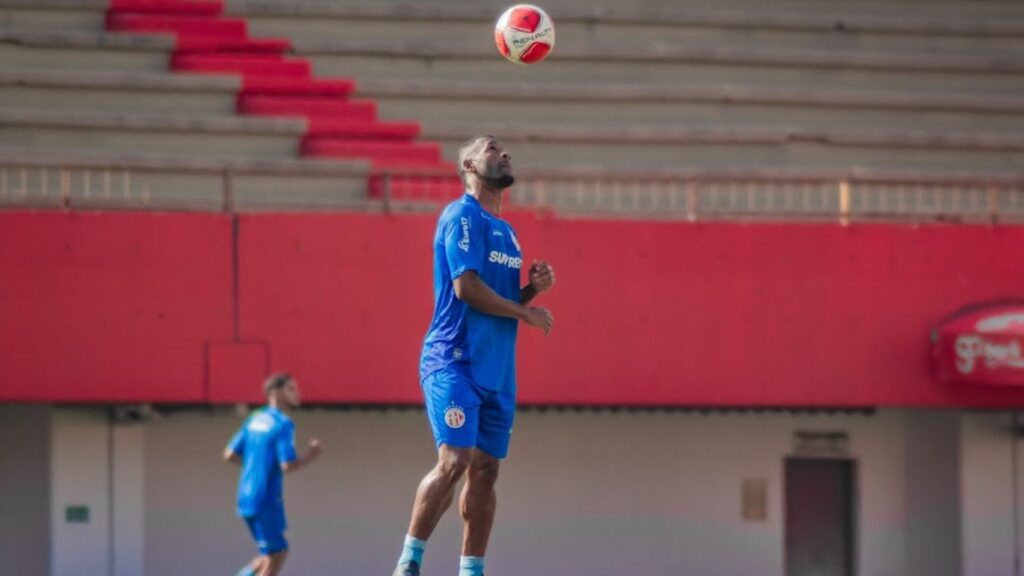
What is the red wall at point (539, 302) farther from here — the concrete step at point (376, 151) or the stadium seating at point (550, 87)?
the concrete step at point (376, 151)

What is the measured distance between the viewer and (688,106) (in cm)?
1603

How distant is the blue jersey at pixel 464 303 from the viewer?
6602 mm

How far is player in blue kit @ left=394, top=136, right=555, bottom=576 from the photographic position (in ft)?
21.6

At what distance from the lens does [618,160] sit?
1576 centimetres

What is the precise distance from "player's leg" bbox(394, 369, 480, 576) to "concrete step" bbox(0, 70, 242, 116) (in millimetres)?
9110

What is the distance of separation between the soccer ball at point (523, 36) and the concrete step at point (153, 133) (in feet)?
17.9

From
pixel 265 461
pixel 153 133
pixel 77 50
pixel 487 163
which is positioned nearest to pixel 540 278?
pixel 487 163

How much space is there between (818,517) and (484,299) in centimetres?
853

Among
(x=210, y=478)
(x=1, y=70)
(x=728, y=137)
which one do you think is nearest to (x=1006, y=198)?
(x=728, y=137)

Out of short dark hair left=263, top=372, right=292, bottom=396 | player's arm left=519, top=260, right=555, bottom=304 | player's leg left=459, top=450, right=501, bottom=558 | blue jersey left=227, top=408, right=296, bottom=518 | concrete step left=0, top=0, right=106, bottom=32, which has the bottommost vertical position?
blue jersey left=227, top=408, right=296, bottom=518

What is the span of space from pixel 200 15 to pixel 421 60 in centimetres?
196

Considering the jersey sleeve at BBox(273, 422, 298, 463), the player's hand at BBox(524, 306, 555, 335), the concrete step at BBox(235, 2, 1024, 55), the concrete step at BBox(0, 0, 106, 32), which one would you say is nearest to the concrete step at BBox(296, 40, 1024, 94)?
the concrete step at BBox(235, 2, 1024, 55)

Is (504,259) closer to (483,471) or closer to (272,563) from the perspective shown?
(483,471)

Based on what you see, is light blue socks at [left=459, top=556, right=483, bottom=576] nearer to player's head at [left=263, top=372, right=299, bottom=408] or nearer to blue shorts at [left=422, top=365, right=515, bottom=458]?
blue shorts at [left=422, top=365, right=515, bottom=458]
